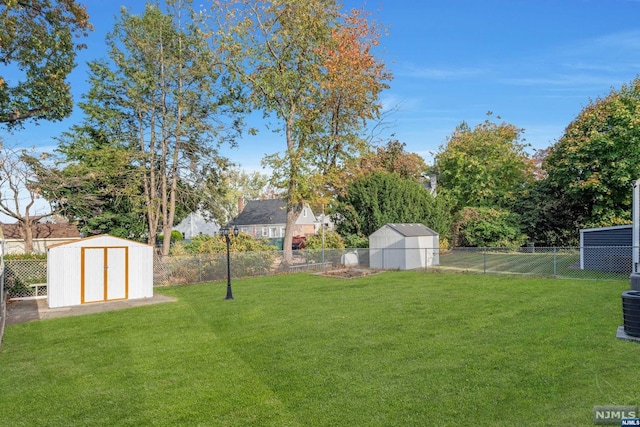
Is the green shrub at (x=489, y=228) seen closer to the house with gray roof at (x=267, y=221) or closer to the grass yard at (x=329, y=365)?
the grass yard at (x=329, y=365)

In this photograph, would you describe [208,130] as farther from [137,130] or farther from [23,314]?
[23,314]

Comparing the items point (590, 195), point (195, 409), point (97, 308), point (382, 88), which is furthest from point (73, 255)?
point (590, 195)

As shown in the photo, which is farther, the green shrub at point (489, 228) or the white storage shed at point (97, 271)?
the green shrub at point (489, 228)

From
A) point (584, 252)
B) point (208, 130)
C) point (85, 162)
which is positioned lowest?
point (584, 252)

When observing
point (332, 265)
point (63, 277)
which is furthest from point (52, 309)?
point (332, 265)

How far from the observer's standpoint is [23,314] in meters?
10.6

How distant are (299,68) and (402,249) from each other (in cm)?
1190

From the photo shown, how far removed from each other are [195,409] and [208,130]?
21.9 metres

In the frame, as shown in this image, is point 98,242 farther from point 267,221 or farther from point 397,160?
point 267,221

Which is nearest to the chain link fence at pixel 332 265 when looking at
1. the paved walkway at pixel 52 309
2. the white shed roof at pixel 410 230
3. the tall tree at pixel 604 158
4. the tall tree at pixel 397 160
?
the white shed roof at pixel 410 230

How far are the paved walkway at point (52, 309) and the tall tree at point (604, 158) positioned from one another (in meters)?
24.6

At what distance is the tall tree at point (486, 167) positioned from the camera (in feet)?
107

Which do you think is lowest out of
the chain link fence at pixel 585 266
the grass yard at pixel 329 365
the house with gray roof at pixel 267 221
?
the grass yard at pixel 329 365

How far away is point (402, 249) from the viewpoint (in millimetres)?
19328
